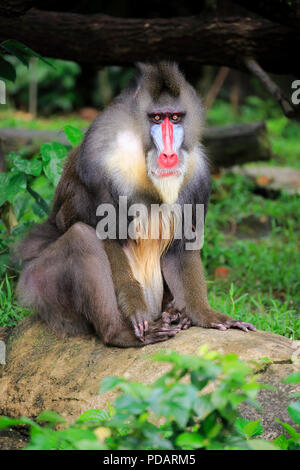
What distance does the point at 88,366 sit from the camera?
3.35 metres

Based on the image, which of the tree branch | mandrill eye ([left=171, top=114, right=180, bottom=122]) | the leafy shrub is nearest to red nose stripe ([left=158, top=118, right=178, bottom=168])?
mandrill eye ([left=171, top=114, right=180, bottom=122])

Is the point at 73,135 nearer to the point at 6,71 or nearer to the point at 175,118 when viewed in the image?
the point at 6,71

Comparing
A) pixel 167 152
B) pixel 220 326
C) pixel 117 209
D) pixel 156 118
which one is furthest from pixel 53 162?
pixel 220 326

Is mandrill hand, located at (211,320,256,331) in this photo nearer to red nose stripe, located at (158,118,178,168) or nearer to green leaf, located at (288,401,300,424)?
red nose stripe, located at (158,118,178,168)

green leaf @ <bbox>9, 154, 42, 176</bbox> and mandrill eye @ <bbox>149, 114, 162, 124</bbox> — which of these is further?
green leaf @ <bbox>9, 154, 42, 176</bbox>

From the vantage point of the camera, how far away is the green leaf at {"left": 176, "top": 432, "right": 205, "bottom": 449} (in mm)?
1899

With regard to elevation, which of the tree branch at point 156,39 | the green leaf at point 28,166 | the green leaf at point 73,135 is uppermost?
the tree branch at point 156,39

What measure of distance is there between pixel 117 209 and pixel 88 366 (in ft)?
2.77

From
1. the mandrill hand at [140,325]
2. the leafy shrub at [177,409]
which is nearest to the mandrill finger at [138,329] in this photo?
the mandrill hand at [140,325]

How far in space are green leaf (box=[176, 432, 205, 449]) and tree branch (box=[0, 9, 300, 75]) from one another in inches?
144

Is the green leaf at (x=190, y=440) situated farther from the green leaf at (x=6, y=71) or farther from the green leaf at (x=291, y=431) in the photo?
the green leaf at (x=6, y=71)

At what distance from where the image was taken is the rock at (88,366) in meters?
2.99

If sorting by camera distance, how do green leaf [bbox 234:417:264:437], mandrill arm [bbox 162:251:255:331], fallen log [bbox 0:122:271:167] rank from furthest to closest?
fallen log [bbox 0:122:271:167]
mandrill arm [bbox 162:251:255:331]
green leaf [bbox 234:417:264:437]

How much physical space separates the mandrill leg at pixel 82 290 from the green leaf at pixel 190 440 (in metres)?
1.39
